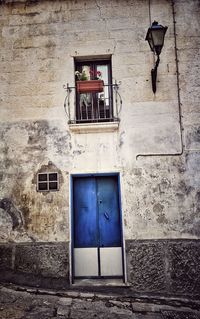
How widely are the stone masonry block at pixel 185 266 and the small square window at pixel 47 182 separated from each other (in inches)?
102

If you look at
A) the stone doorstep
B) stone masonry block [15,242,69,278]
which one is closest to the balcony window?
stone masonry block [15,242,69,278]

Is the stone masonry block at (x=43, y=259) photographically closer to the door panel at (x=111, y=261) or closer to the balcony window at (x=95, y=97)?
the door panel at (x=111, y=261)

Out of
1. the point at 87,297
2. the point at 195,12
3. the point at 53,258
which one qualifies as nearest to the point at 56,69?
the point at 195,12

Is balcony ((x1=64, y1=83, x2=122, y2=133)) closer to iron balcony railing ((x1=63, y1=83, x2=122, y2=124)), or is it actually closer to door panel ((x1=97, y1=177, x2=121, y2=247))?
iron balcony railing ((x1=63, y1=83, x2=122, y2=124))

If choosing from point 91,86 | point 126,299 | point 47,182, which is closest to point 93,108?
point 91,86

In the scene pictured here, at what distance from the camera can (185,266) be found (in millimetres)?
5914

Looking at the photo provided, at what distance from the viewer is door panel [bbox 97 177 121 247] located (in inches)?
253

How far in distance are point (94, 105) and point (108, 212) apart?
2341mm

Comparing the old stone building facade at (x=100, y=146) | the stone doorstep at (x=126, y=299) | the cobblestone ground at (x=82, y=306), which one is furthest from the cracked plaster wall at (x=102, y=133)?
the cobblestone ground at (x=82, y=306)

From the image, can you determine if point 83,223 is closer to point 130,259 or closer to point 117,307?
point 130,259

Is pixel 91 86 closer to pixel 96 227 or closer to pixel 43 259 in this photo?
pixel 96 227

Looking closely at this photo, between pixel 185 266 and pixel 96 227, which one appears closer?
pixel 185 266

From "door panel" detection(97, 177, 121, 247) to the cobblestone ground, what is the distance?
1.13m

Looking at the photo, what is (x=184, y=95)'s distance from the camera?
654cm
